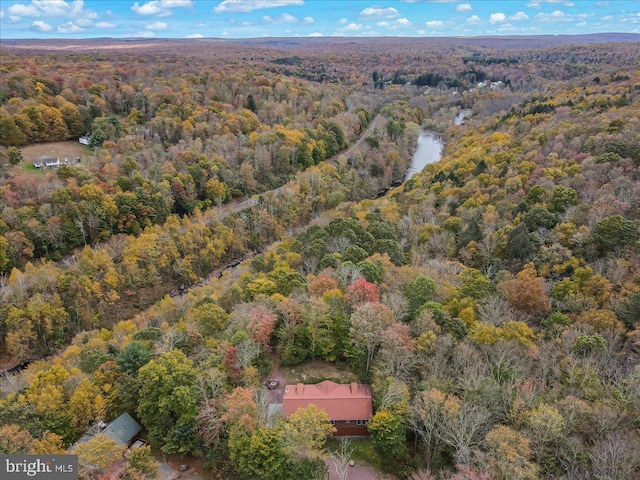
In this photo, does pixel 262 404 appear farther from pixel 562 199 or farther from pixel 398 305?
pixel 562 199

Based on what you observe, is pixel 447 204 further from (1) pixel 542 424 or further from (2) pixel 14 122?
(2) pixel 14 122

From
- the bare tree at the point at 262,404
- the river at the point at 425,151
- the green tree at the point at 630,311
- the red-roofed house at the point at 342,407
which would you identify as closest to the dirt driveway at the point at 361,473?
the red-roofed house at the point at 342,407

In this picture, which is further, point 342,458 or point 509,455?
point 342,458

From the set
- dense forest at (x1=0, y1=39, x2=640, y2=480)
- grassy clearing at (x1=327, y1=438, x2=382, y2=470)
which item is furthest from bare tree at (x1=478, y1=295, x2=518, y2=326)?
grassy clearing at (x1=327, y1=438, x2=382, y2=470)

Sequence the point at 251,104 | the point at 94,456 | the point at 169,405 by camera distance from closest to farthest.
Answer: the point at 94,456, the point at 169,405, the point at 251,104

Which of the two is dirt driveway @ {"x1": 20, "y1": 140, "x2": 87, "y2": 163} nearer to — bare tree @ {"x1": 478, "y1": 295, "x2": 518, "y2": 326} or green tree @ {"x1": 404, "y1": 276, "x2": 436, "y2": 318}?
green tree @ {"x1": 404, "y1": 276, "x2": 436, "y2": 318}

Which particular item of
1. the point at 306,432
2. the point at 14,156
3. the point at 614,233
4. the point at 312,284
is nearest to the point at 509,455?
the point at 306,432

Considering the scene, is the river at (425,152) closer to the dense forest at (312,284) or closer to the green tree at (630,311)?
the dense forest at (312,284)
